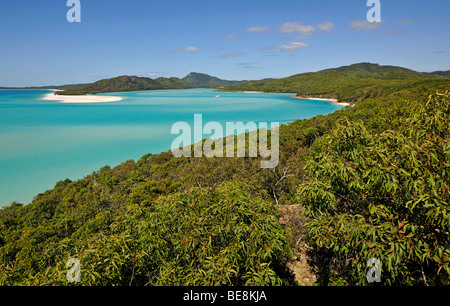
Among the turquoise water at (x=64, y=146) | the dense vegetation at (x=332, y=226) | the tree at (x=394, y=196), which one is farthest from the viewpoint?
the turquoise water at (x=64, y=146)

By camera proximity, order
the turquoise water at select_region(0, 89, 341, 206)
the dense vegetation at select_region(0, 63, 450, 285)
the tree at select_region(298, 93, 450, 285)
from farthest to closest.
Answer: the turquoise water at select_region(0, 89, 341, 206) → the dense vegetation at select_region(0, 63, 450, 285) → the tree at select_region(298, 93, 450, 285)

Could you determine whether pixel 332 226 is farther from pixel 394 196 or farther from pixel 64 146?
pixel 64 146

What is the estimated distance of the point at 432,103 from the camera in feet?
15.4

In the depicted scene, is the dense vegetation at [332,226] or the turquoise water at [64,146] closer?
the dense vegetation at [332,226]

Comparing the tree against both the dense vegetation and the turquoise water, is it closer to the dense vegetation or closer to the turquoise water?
the dense vegetation

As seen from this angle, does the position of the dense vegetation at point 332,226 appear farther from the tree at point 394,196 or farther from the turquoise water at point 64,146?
the turquoise water at point 64,146

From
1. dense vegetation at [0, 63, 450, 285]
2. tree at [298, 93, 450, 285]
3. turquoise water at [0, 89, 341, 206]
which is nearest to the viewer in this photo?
tree at [298, 93, 450, 285]

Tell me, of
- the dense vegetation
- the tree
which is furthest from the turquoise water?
the tree

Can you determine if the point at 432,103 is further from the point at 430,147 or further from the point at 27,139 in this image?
the point at 27,139

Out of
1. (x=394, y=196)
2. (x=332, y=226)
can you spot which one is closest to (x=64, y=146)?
(x=332, y=226)

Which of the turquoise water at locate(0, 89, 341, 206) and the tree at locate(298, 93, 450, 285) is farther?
the turquoise water at locate(0, 89, 341, 206)

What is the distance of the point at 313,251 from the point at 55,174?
41.8 metres

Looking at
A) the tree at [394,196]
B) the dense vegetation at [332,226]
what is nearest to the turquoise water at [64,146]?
the dense vegetation at [332,226]
